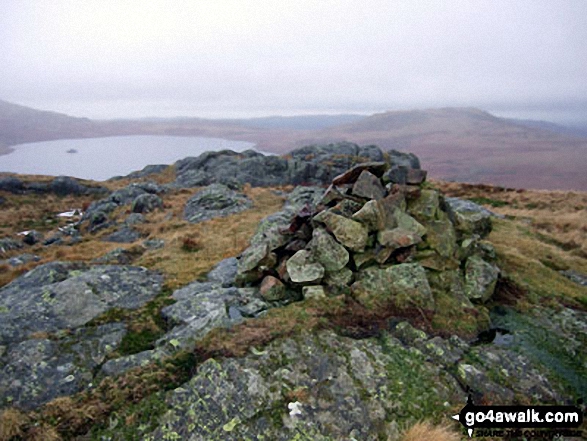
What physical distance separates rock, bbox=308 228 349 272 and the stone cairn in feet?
0.11

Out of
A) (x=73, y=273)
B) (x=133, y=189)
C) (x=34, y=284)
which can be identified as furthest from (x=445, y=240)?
(x=133, y=189)

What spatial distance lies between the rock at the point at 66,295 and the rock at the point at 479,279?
36.0 feet

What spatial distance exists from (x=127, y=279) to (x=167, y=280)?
1410 millimetres

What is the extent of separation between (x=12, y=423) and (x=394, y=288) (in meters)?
9.61

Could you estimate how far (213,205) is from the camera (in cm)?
2984

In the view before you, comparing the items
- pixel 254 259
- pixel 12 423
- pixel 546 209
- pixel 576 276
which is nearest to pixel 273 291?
pixel 254 259

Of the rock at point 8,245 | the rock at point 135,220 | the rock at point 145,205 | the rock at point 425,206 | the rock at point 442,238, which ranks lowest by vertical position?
the rock at point 8,245

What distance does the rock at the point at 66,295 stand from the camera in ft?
29.8

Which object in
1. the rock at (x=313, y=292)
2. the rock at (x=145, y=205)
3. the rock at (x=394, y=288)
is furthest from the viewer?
the rock at (x=145, y=205)

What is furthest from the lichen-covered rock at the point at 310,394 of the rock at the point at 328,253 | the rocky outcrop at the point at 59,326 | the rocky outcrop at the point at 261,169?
the rocky outcrop at the point at 261,169

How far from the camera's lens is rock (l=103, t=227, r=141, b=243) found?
24.6 meters

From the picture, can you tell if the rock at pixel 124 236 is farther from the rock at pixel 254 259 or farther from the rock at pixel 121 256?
the rock at pixel 254 259

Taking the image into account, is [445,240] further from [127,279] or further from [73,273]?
[73,273]

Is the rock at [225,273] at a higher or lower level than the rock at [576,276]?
higher
